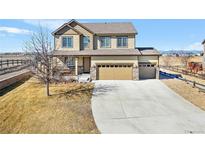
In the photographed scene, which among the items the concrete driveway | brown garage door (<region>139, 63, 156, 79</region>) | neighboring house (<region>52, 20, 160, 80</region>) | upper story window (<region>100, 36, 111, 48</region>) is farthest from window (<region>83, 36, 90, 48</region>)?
the concrete driveway

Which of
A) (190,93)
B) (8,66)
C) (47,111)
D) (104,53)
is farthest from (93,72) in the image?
(8,66)

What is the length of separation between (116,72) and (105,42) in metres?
5.14

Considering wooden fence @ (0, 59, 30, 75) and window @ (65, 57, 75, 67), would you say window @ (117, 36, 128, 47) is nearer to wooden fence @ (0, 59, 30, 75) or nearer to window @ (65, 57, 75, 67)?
window @ (65, 57, 75, 67)

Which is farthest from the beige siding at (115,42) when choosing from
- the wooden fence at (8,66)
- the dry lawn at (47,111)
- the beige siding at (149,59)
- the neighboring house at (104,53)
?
the dry lawn at (47,111)

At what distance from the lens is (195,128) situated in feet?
38.5

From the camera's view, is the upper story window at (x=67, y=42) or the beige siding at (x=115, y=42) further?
the beige siding at (x=115, y=42)

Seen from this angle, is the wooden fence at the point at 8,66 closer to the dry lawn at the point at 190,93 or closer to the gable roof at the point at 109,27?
the gable roof at the point at 109,27

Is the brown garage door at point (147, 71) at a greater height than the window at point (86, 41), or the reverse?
the window at point (86, 41)

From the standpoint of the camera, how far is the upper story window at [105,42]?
96.5 feet

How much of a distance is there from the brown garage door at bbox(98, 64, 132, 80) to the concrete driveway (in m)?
4.60

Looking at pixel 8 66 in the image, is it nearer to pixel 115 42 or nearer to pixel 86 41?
pixel 86 41

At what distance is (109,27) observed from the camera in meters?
30.9

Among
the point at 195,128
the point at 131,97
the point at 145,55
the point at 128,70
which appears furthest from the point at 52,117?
the point at 145,55

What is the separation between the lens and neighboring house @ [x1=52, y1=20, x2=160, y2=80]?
2675cm
